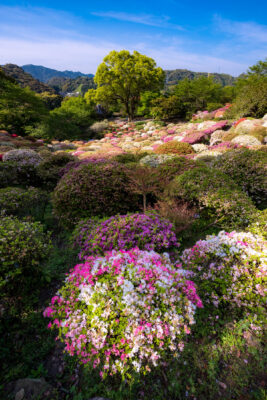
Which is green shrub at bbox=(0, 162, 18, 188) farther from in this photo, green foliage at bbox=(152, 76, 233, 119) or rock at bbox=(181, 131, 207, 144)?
green foliage at bbox=(152, 76, 233, 119)

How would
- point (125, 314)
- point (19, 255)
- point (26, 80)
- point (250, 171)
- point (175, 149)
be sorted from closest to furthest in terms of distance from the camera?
point (125, 314) < point (19, 255) < point (250, 171) < point (175, 149) < point (26, 80)

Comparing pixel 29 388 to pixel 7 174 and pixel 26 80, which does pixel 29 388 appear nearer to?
pixel 7 174

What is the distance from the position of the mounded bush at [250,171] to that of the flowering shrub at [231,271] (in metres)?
3.53

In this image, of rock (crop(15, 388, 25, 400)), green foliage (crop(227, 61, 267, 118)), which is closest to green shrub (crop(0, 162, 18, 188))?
rock (crop(15, 388, 25, 400))

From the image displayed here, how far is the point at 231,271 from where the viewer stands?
313cm

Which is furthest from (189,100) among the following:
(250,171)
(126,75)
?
(250,171)

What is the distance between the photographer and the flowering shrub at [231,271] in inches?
116

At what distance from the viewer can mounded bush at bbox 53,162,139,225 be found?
5387 mm

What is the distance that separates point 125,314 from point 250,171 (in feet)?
20.7

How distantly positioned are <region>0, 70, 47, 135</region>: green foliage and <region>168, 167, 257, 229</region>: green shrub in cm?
2645

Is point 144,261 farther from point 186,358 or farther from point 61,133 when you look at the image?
point 61,133

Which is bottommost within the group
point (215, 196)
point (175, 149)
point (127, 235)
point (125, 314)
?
point (127, 235)

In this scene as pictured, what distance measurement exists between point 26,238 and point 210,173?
5269mm

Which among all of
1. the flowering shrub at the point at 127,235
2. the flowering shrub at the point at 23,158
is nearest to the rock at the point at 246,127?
the flowering shrub at the point at 127,235
